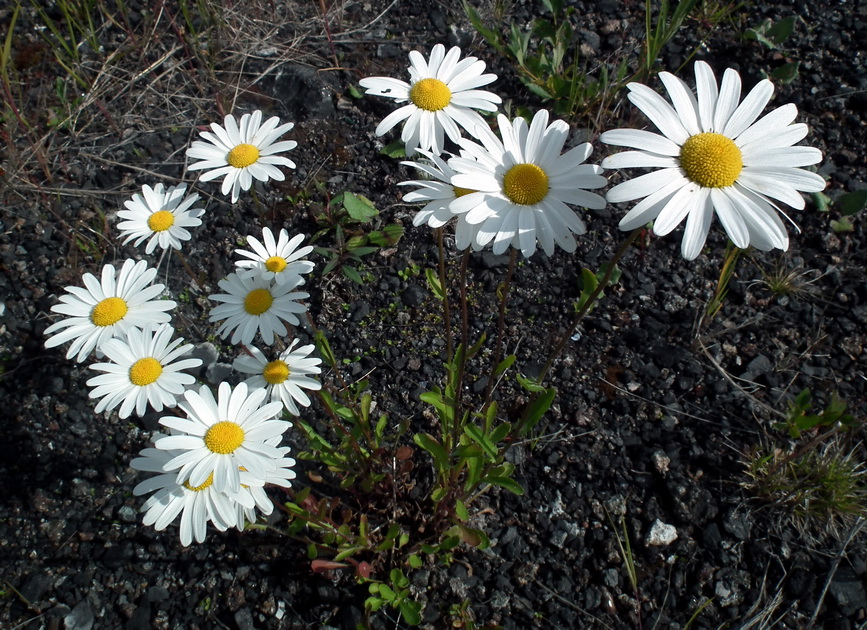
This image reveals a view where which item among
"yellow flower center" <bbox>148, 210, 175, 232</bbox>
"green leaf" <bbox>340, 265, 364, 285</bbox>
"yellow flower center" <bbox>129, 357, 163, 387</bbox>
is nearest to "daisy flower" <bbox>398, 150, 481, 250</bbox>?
"yellow flower center" <bbox>129, 357, 163, 387</bbox>

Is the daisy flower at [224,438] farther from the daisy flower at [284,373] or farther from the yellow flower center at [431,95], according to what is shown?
the yellow flower center at [431,95]

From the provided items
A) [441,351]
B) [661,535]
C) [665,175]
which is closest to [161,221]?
[441,351]

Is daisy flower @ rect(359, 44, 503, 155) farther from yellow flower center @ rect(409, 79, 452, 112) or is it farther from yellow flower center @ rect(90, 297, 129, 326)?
yellow flower center @ rect(90, 297, 129, 326)

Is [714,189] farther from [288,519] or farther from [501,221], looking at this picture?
[288,519]

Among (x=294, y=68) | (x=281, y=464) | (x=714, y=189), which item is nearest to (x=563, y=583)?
(x=281, y=464)

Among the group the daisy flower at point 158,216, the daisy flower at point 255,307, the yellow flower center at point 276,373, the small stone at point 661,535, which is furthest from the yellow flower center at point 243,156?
the small stone at point 661,535

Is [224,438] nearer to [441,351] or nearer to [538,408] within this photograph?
[538,408]
